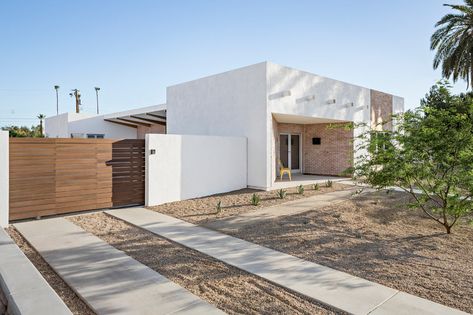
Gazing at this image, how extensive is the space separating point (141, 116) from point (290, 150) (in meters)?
10.8

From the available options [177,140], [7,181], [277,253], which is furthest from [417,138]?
[7,181]

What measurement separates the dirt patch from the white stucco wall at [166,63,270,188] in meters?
7.82

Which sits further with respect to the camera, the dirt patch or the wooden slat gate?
the wooden slat gate

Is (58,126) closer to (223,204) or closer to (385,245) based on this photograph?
(223,204)

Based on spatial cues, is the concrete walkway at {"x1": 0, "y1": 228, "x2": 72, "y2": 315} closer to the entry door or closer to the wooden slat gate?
the wooden slat gate

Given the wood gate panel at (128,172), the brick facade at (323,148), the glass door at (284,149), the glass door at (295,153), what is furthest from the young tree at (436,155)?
the glass door at (295,153)

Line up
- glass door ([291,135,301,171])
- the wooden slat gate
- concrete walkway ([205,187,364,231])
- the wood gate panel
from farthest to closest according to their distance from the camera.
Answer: glass door ([291,135,301,171])
the wood gate panel
the wooden slat gate
concrete walkway ([205,187,364,231])

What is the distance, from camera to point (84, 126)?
24.5 m

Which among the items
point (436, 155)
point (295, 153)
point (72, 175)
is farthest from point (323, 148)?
point (72, 175)

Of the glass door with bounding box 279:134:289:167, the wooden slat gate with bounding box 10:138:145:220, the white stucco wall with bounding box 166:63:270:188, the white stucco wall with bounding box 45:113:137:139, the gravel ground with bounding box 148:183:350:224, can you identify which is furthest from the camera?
the white stucco wall with bounding box 45:113:137:139

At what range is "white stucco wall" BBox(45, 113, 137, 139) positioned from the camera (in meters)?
23.8

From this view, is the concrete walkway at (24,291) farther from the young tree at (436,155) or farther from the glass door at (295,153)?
the glass door at (295,153)

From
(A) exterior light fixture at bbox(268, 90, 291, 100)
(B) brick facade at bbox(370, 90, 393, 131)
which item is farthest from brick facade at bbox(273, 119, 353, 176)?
(A) exterior light fixture at bbox(268, 90, 291, 100)

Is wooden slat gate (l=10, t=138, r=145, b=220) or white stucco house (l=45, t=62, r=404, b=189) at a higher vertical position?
white stucco house (l=45, t=62, r=404, b=189)
